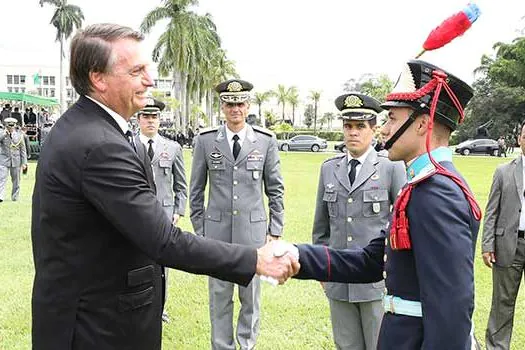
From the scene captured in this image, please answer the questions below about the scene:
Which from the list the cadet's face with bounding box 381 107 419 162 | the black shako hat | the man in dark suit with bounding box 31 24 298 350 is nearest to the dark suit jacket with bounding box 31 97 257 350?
the man in dark suit with bounding box 31 24 298 350

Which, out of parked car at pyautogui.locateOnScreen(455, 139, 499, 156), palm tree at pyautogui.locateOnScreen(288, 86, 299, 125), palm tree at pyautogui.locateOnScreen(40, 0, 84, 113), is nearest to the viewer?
parked car at pyautogui.locateOnScreen(455, 139, 499, 156)

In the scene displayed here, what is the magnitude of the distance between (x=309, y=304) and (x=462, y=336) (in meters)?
3.80

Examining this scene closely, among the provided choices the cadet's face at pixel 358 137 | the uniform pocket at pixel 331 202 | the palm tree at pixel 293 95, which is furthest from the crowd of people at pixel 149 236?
the palm tree at pixel 293 95

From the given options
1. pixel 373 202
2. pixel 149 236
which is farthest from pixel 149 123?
pixel 149 236

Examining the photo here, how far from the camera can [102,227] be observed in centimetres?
204

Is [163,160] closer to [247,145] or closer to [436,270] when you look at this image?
[247,145]

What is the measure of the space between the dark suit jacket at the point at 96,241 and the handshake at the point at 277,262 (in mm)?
190

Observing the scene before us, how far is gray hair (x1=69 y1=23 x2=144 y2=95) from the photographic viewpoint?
6.89ft

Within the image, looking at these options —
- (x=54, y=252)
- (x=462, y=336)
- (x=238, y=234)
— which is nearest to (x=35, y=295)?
(x=54, y=252)

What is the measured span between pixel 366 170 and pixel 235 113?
1.45m

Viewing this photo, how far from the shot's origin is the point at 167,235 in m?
2.08

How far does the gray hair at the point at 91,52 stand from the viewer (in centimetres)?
210

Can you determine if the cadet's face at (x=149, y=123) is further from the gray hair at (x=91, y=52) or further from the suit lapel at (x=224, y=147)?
the gray hair at (x=91, y=52)

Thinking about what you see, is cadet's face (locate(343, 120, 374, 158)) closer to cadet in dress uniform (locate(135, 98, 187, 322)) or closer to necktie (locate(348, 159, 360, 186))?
necktie (locate(348, 159, 360, 186))
